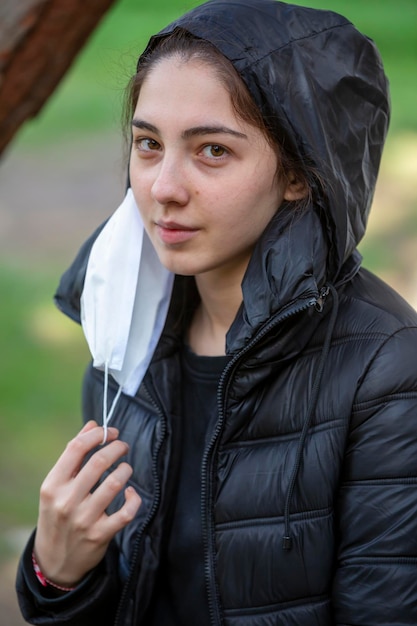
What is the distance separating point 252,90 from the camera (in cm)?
204

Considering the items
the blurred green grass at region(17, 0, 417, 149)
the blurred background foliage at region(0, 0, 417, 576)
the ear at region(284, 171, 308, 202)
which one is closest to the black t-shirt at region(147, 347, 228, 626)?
the ear at region(284, 171, 308, 202)

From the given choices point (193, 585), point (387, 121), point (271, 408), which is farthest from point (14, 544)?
point (387, 121)

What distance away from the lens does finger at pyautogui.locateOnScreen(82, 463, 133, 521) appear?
2100 millimetres

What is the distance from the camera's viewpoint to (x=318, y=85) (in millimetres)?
2068

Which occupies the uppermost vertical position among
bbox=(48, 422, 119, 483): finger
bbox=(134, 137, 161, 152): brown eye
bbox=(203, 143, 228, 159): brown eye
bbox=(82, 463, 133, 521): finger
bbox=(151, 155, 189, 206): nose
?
bbox=(134, 137, 161, 152): brown eye

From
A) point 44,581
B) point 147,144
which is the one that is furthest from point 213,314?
point 44,581

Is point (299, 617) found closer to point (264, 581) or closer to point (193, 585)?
point (264, 581)

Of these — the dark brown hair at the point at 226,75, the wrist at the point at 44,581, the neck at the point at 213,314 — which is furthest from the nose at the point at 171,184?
the wrist at the point at 44,581

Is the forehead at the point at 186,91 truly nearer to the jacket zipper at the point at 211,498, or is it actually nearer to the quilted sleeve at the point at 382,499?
the jacket zipper at the point at 211,498

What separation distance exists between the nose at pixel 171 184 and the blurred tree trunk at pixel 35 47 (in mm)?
363

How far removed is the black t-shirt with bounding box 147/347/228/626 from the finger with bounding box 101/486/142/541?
0.19 m

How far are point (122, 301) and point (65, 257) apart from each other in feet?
10.5

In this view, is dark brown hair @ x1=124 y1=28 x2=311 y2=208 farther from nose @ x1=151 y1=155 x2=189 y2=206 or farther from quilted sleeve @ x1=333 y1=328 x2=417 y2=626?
quilted sleeve @ x1=333 y1=328 x2=417 y2=626

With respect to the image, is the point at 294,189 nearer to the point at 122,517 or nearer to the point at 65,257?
the point at 122,517
